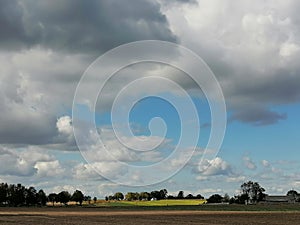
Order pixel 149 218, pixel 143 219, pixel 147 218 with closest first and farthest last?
1. pixel 143 219
2. pixel 147 218
3. pixel 149 218

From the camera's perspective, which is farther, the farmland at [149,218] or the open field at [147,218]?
the farmland at [149,218]

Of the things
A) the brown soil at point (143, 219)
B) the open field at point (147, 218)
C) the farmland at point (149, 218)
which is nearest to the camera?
the brown soil at point (143, 219)

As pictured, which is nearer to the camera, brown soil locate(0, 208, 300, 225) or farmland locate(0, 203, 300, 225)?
brown soil locate(0, 208, 300, 225)

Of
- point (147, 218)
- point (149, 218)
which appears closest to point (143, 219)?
point (147, 218)

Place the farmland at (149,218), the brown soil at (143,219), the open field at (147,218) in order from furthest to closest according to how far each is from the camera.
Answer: the farmland at (149,218) < the open field at (147,218) < the brown soil at (143,219)

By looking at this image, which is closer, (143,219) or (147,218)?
(143,219)

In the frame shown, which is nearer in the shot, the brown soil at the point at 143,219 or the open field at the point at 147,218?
the brown soil at the point at 143,219

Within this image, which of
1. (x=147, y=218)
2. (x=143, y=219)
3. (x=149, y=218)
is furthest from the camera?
(x=149, y=218)

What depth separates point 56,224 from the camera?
208 ft

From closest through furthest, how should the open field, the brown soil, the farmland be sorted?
1. the brown soil
2. the open field
3. the farmland

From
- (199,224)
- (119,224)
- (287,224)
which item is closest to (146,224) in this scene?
(119,224)

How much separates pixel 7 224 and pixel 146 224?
1650cm

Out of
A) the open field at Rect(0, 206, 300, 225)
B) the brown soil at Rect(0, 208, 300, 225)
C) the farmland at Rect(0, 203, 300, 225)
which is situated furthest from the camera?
the farmland at Rect(0, 203, 300, 225)

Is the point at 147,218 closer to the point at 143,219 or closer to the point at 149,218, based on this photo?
the point at 149,218
